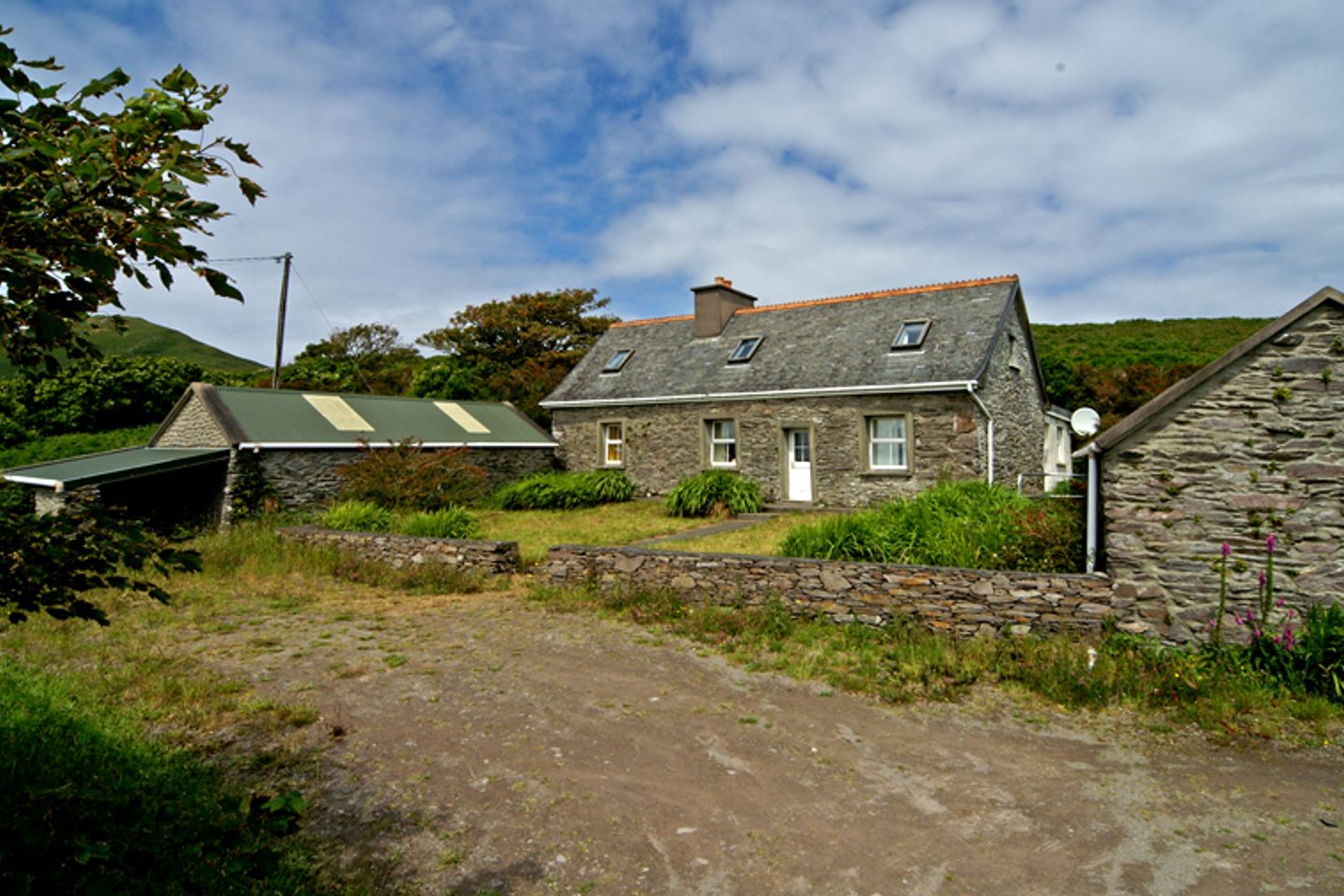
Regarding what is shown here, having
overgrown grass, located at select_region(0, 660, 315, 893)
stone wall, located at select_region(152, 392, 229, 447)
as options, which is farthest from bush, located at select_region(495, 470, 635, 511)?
overgrown grass, located at select_region(0, 660, 315, 893)

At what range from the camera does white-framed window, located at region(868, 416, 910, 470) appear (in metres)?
18.4

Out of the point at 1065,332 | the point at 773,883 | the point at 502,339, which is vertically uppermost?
the point at 1065,332

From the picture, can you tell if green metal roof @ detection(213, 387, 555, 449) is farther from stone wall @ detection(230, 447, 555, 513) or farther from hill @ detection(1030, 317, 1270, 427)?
hill @ detection(1030, 317, 1270, 427)

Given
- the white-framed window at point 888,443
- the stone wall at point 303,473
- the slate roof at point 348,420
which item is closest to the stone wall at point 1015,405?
the white-framed window at point 888,443

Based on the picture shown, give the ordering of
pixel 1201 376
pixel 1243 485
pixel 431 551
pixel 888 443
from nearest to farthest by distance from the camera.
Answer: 1. pixel 1243 485
2. pixel 1201 376
3. pixel 431 551
4. pixel 888 443

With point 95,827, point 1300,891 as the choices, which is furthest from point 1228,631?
point 95,827

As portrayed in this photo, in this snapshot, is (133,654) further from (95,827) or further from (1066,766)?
(1066,766)

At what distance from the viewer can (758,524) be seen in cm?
1670

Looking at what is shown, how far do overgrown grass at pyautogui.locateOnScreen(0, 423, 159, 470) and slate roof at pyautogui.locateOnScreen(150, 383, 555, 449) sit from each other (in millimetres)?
10094

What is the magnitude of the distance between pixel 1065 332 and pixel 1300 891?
5795 cm

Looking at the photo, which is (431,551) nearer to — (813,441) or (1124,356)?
(813,441)

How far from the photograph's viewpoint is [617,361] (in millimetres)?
23891

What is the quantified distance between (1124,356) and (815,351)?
30244mm

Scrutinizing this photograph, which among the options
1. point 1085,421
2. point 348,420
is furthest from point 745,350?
point 348,420
